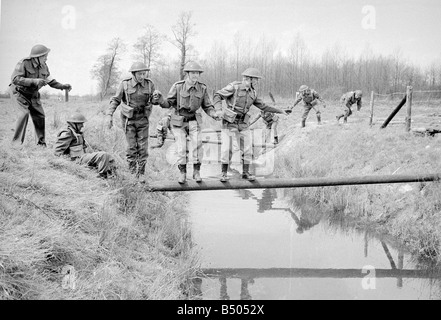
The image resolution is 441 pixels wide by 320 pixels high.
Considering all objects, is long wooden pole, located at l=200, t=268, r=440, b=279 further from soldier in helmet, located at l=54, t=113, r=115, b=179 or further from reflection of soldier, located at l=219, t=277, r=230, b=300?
soldier in helmet, located at l=54, t=113, r=115, b=179

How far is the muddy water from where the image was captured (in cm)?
619

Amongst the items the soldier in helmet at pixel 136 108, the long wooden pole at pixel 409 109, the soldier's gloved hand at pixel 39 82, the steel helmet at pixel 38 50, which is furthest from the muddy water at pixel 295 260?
the steel helmet at pixel 38 50

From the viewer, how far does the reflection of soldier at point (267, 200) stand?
413 inches

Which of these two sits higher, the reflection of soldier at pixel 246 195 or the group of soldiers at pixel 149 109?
the group of soldiers at pixel 149 109

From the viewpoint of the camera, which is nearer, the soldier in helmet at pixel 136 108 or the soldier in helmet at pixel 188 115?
the soldier in helmet at pixel 188 115

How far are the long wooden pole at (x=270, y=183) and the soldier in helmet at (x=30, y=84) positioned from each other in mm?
2374

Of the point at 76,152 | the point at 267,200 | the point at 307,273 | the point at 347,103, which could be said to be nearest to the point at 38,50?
the point at 76,152

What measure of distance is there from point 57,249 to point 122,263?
93 cm

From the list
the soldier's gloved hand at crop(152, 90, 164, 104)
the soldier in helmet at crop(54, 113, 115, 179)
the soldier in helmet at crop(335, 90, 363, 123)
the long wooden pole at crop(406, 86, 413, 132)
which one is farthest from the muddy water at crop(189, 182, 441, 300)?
the soldier in helmet at crop(335, 90, 363, 123)

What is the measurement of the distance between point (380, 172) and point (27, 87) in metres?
7.62

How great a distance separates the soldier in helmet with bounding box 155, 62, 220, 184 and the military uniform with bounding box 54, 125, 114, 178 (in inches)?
44.5

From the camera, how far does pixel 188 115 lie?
7.06m

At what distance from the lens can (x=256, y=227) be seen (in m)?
8.80

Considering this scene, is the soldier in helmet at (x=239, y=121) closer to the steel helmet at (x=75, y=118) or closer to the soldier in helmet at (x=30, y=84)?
the steel helmet at (x=75, y=118)
